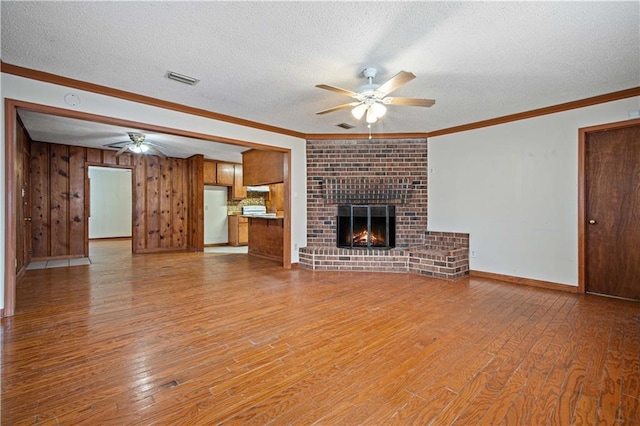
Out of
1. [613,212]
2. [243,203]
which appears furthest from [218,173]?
[613,212]

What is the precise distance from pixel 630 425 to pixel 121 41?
4.08m

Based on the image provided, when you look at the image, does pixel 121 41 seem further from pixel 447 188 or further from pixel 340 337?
pixel 447 188

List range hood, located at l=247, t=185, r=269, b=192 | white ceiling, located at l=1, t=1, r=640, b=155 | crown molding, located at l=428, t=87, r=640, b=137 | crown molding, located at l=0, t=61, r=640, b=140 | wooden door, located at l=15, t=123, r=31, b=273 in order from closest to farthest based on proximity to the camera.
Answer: white ceiling, located at l=1, t=1, r=640, b=155 < crown molding, located at l=0, t=61, r=640, b=140 < crown molding, located at l=428, t=87, r=640, b=137 < wooden door, located at l=15, t=123, r=31, b=273 < range hood, located at l=247, t=185, r=269, b=192

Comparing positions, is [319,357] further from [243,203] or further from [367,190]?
[243,203]

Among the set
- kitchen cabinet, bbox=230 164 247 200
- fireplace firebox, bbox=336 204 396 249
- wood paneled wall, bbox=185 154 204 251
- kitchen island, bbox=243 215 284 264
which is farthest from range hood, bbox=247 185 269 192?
fireplace firebox, bbox=336 204 396 249

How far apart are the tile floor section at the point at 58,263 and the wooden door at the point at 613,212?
813 cm

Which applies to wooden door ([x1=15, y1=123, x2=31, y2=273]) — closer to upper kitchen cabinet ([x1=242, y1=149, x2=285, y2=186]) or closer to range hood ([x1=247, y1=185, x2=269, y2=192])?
upper kitchen cabinet ([x1=242, y1=149, x2=285, y2=186])

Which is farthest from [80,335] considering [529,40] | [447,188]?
[447,188]

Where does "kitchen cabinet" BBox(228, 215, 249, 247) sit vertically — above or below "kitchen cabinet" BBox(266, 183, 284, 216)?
below

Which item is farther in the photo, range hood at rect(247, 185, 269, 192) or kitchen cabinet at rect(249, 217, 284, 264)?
range hood at rect(247, 185, 269, 192)

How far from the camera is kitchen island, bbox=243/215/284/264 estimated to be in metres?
6.32

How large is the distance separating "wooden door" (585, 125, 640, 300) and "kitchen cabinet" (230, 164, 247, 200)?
24.2 ft

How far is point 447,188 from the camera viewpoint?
5.21m

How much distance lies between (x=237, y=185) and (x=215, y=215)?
47.9 inches
